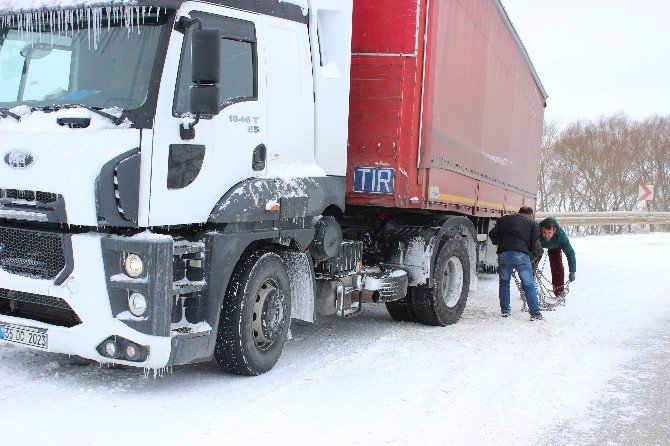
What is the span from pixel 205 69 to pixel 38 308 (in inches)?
83.4

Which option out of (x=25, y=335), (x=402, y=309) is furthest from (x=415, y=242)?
(x=25, y=335)

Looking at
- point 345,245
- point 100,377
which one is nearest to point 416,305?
point 345,245

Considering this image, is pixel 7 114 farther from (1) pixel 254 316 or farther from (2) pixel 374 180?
(2) pixel 374 180

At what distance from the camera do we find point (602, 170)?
47906 millimetres

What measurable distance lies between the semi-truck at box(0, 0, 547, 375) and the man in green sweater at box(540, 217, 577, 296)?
3.47 meters

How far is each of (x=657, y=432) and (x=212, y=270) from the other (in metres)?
3.30

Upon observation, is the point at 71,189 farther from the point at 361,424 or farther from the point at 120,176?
the point at 361,424

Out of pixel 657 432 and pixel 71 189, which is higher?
pixel 71 189

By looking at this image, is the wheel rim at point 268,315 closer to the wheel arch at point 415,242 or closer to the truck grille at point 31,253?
the truck grille at point 31,253

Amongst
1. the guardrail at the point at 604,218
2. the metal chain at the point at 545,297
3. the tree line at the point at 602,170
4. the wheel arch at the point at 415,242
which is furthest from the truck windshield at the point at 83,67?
the tree line at the point at 602,170

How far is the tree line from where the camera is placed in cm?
4775

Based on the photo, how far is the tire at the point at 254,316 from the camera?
572 cm

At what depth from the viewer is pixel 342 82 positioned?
22.8ft

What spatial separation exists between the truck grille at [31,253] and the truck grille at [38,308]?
167 millimetres
